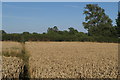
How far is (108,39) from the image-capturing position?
125 feet

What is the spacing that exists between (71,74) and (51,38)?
34.4m

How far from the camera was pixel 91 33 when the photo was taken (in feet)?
161

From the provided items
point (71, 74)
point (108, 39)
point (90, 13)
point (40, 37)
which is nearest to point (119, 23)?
point (108, 39)

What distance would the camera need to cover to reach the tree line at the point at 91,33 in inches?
1501

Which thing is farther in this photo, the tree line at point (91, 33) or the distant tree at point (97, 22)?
the distant tree at point (97, 22)

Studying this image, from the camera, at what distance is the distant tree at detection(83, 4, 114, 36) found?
47650 mm

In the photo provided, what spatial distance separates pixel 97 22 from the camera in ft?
169

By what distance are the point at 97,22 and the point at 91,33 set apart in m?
4.06

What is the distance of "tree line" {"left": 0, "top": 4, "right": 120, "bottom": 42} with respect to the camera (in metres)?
38.1

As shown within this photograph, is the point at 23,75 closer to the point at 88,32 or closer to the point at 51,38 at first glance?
the point at 51,38

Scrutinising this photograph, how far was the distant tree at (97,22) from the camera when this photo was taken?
4765 centimetres

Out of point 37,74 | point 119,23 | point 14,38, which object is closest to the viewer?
point 37,74

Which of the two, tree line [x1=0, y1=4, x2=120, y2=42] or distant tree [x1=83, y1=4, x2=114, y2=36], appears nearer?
tree line [x1=0, y1=4, x2=120, y2=42]

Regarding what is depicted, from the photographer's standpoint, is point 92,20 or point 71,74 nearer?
point 71,74
